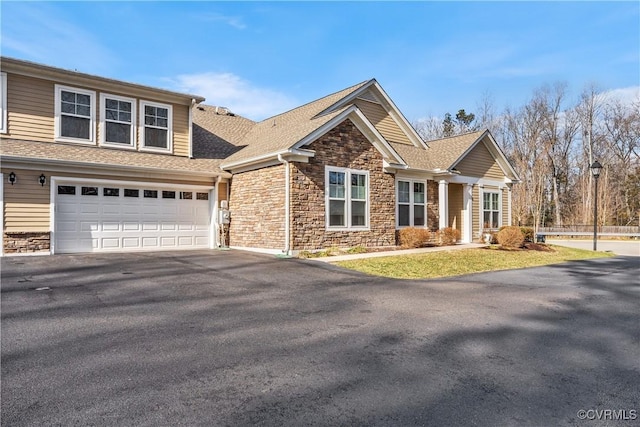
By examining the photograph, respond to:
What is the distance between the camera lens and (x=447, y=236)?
55.4ft

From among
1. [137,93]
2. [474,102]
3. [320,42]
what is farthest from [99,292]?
[474,102]

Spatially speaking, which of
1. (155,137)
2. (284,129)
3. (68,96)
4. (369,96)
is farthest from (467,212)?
(68,96)

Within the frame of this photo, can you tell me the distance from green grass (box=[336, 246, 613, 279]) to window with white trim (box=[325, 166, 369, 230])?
2.22 m

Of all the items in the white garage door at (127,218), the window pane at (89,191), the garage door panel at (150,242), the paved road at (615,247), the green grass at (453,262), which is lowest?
the paved road at (615,247)

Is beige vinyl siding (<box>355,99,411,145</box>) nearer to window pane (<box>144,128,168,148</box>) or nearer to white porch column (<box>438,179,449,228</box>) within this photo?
white porch column (<box>438,179,449,228</box>)

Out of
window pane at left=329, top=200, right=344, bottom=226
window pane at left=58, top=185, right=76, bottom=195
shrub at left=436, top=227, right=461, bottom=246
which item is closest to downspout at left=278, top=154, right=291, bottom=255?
window pane at left=329, top=200, right=344, bottom=226

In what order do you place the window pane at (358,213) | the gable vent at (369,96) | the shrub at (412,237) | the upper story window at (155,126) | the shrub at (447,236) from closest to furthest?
the window pane at (358,213)
the upper story window at (155,126)
the shrub at (412,237)
the shrub at (447,236)
the gable vent at (369,96)

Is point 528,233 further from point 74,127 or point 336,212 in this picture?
point 74,127

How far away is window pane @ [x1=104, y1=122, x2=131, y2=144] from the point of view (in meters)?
13.7

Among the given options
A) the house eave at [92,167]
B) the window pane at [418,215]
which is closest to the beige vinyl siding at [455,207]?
the window pane at [418,215]

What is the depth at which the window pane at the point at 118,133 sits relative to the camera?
13703mm

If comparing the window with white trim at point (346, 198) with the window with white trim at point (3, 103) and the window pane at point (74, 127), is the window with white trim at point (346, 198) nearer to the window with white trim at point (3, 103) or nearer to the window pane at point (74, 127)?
the window pane at point (74, 127)

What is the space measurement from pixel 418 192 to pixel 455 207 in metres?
Answer: 3.04

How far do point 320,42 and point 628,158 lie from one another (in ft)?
109
